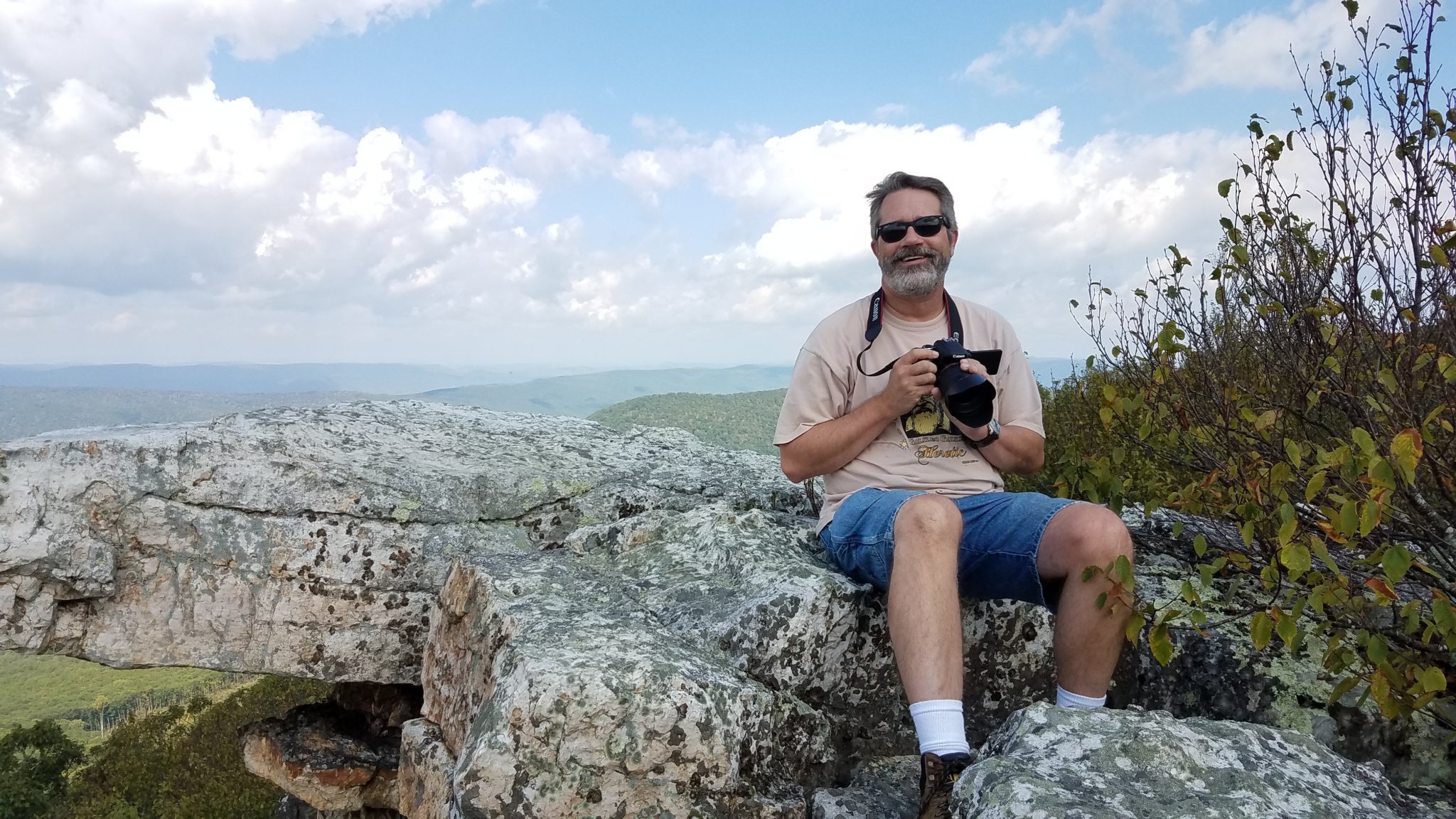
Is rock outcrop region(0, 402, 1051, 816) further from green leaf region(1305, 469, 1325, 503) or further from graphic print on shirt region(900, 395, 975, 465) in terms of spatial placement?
green leaf region(1305, 469, 1325, 503)

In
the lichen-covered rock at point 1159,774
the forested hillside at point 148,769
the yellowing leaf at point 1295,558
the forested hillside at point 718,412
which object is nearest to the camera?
the lichen-covered rock at point 1159,774

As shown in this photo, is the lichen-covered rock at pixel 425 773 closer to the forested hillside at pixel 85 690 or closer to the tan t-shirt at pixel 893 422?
the tan t-shirt at pixel 893 422

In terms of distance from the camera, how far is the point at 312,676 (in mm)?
5367

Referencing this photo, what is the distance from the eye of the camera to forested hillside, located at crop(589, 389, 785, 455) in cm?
1291

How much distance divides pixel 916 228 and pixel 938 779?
263 centimetres

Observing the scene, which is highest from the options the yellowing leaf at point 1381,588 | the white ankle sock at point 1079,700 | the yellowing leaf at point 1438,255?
the yellowing leaf at point 1438,255

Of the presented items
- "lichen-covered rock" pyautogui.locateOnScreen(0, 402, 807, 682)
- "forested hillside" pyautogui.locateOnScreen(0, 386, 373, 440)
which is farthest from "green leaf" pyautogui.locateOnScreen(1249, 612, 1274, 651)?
"forested hillside" pyautogui.locateOnScreen(0, 386, 373, 440)

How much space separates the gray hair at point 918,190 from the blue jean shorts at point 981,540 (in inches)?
58.0

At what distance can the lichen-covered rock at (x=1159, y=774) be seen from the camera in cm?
240

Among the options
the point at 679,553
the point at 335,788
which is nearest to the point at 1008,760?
the point at 679,553

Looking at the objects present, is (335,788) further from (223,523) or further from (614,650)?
(614,650)

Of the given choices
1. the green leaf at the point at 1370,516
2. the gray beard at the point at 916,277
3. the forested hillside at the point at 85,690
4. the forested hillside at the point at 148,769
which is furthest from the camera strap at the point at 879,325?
the forested hillside at the point at 85,690

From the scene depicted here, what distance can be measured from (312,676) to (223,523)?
109cm

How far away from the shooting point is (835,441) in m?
4.13
